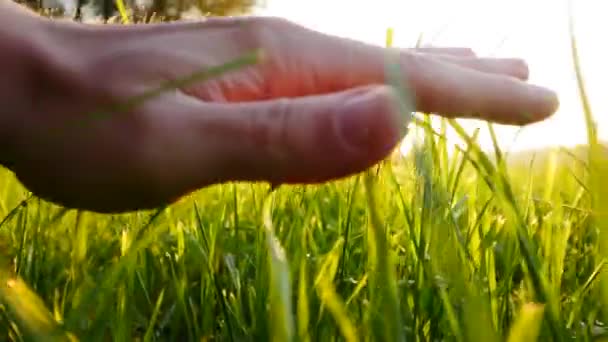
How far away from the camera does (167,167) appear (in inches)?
32.5

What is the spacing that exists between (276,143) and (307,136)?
3 centimetres

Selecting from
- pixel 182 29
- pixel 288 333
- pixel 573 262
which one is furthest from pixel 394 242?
pixel 288 333

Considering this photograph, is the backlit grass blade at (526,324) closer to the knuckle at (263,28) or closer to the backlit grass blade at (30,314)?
the backlit grass blade at (30,314)

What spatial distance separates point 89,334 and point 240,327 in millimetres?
212

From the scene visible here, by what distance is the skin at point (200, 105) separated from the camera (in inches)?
31.4

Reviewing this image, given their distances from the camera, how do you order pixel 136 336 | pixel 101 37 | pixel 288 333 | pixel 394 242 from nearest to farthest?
1. pixel 288 333
2. pixel 101 37
3. pixel 136 336
4. pixel 394 242

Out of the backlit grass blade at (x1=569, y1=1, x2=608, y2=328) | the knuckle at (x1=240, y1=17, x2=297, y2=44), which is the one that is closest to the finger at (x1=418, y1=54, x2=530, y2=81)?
the knuckle at (x1=240, y1=17, x2=297, y2=44)

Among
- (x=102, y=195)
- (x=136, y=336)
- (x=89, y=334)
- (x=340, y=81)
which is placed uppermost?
(x=340, y=81)

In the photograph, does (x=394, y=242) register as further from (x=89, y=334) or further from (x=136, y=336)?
(x=89, y=334)

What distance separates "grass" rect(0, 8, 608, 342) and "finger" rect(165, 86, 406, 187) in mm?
41

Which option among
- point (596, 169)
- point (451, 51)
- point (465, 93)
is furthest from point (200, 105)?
point (451, 51)

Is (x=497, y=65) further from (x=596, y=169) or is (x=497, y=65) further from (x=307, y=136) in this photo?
(x=596, y=169)

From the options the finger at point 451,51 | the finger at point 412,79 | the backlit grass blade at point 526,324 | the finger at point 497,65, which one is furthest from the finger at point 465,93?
the backlit grass blade at point 526,324

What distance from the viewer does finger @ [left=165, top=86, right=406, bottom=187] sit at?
0.77m
